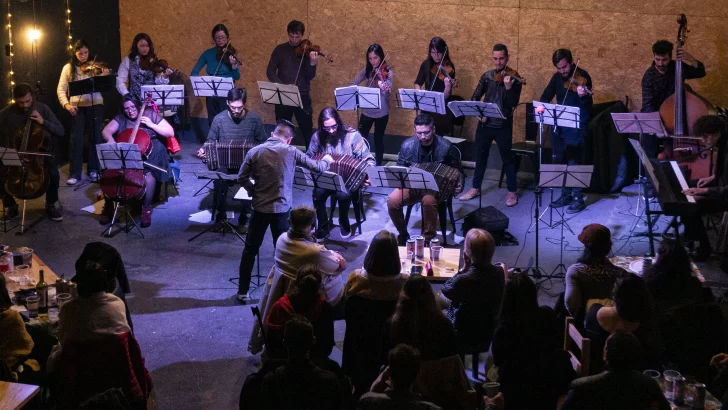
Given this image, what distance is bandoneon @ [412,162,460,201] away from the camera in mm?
9711

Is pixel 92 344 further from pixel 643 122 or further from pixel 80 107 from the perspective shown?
pixel 80 107

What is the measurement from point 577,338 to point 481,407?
73 centimetres

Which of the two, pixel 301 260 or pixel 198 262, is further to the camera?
pixel 198 262

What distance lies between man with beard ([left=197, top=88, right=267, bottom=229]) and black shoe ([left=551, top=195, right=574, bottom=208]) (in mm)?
Answer: 3698

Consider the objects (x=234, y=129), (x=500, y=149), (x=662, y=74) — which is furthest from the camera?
(x=500, y=149)

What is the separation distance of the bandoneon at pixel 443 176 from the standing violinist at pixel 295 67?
10.4 ft

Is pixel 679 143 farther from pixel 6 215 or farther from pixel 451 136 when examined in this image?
pixel 6 215

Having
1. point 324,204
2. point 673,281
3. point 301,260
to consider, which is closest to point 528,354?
point 673,281

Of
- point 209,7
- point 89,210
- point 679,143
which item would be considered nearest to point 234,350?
point 89,210

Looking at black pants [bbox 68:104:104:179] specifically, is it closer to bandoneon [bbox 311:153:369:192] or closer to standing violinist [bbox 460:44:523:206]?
bandoneon [bbox 311:153:369:192]

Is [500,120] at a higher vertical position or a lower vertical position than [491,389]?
higher

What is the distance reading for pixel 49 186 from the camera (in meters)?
10.7

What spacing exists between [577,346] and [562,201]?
5.67 metres

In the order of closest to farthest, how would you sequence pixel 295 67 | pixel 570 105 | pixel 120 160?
1. pixel 120 160
2. pixel 570 105
3. pixel 295 67
